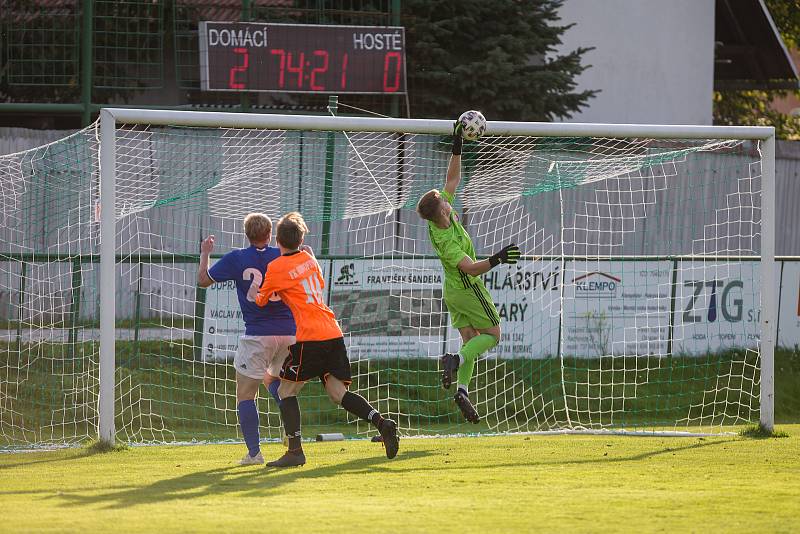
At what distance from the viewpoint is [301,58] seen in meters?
17.2

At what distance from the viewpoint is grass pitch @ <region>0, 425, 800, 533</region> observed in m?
6.21

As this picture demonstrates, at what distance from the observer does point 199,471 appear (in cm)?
828

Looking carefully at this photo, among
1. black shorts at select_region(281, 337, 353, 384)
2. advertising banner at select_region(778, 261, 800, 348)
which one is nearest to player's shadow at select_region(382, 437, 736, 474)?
black shorts at select_region(281, 337, 353, 384)

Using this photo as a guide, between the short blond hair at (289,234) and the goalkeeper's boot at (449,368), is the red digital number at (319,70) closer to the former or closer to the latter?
the goalkeeper's boot at (449,368)

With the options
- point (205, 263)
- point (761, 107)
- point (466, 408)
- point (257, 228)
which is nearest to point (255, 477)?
point (205, 263)

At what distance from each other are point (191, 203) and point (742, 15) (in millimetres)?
16883

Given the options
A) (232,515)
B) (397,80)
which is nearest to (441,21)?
(397,80)

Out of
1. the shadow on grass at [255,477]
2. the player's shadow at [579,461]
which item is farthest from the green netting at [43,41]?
the player's shadow at [579,461]

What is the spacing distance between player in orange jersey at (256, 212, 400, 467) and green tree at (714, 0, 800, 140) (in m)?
24.4

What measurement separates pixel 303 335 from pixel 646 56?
19186 mm

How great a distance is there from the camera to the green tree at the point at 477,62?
18.4 m

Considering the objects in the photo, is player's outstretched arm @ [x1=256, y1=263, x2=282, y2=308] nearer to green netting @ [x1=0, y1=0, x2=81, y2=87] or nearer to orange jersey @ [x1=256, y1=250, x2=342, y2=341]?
orange jersey @ [x1=256, y1=250, x2=342, y2=341]

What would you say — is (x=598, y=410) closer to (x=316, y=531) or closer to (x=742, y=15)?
(x=316, y=531)

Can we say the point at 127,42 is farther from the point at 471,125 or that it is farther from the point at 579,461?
the point at 579,461
